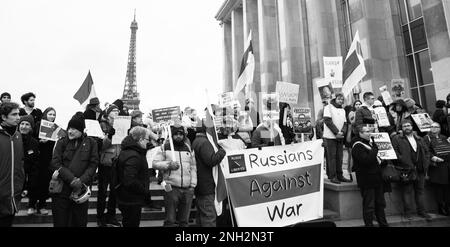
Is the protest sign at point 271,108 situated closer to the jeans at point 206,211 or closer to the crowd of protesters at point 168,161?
the crowd of protesters at point 168,161

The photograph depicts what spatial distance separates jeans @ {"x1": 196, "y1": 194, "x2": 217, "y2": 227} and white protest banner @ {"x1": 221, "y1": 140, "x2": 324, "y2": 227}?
1.61ft

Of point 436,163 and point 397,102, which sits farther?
point 397,102

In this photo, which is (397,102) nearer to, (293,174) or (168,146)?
(293,174)

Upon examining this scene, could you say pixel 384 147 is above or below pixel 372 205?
above

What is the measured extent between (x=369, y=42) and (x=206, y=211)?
45.0 ft

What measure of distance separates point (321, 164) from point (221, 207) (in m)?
2.32

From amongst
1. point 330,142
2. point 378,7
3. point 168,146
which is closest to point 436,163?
point 330,142

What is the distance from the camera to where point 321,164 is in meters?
5.84

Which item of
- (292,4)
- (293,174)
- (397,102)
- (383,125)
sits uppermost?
(292,4)

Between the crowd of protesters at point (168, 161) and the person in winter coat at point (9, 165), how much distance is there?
0.04 feet

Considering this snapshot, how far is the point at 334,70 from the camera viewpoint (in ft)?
27.3

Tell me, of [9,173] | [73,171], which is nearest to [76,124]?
[73,171]

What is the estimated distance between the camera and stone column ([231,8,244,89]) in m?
31.9

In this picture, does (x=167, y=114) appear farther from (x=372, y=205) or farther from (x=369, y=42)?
(x=369, y=42)
